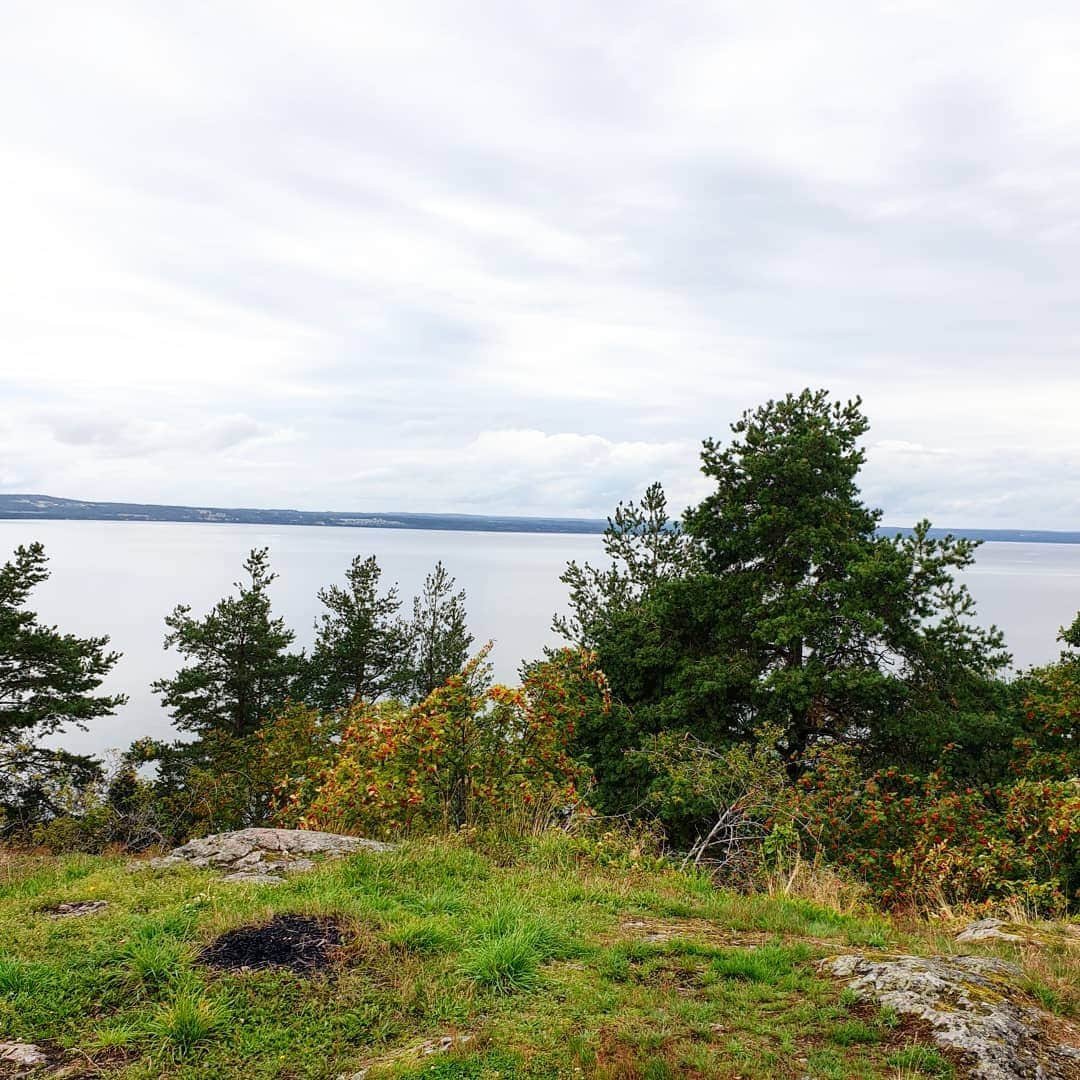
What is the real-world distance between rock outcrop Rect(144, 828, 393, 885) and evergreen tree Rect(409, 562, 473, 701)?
1230 inches

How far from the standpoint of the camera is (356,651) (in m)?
33.9

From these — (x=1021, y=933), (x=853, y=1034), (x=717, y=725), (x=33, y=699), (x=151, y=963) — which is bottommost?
(x=33, y=699)

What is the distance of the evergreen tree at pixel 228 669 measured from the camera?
90.4 ft

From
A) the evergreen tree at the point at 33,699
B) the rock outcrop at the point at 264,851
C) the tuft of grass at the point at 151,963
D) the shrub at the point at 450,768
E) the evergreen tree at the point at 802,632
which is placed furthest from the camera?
the evergreen tree at the point at 33,699

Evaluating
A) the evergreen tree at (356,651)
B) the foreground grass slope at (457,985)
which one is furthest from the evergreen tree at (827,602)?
the evergreen tree at (356,651)

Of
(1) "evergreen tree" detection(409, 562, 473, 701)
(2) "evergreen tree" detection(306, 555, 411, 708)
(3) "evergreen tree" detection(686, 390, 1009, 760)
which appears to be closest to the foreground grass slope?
(3) "evergreen tree" detection(686, 390, 1009, 760)

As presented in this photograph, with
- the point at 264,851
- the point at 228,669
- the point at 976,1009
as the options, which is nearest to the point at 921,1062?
the point at 976,1009

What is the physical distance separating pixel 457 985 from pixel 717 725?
40.2 ft

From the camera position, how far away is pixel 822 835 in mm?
11711

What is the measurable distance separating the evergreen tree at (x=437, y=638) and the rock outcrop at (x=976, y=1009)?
34.8 m

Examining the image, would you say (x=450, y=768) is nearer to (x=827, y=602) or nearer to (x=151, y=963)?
(x=151, y=963)

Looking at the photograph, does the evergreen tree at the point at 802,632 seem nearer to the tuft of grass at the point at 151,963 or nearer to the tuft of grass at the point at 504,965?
the tuft of grass at the point at 504,965

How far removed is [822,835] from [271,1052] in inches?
396

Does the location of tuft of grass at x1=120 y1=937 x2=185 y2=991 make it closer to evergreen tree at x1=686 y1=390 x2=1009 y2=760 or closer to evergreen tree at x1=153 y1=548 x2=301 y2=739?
evergreen tree at x1=686 y1=390 x2=1009 y2=760
